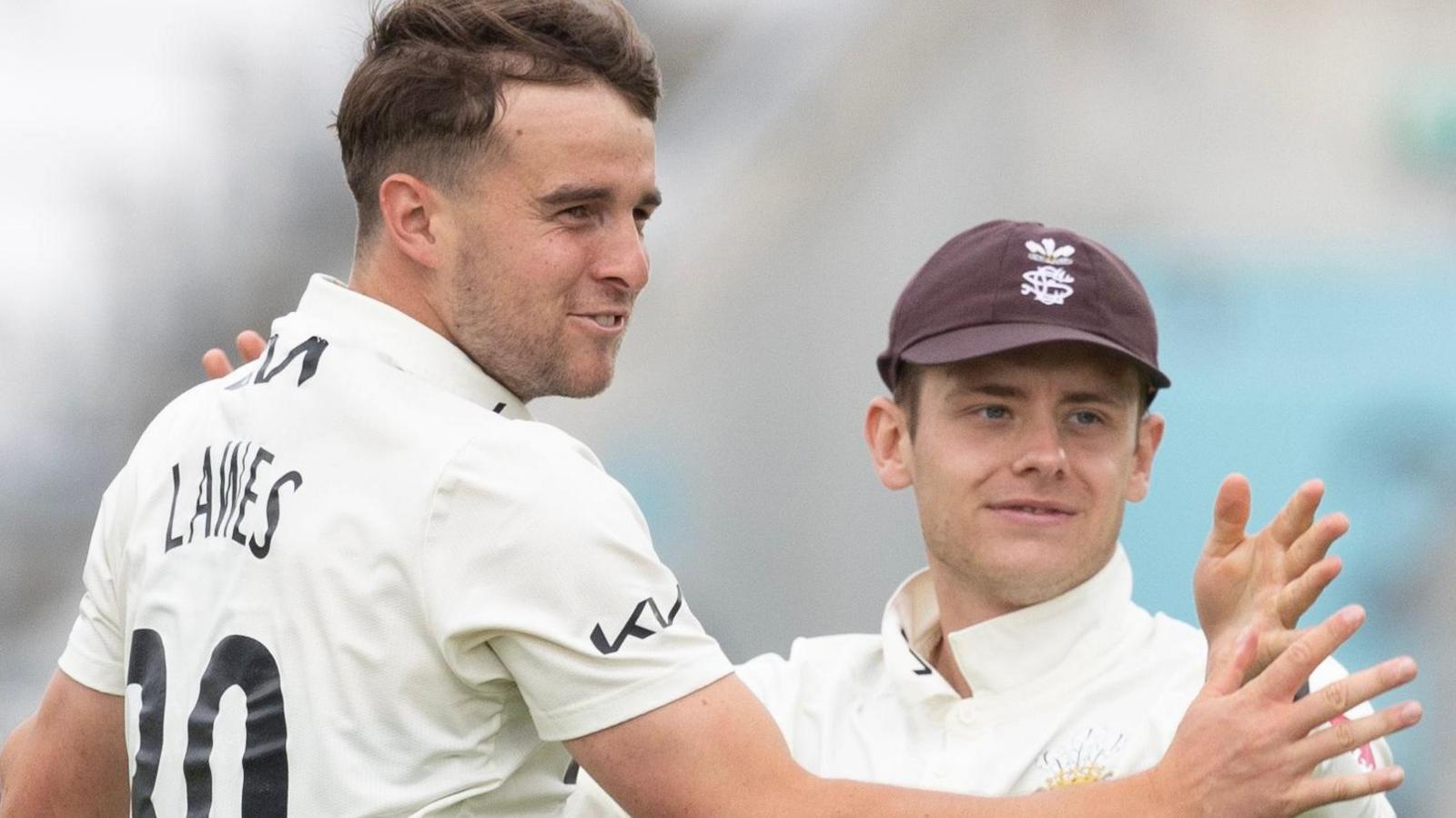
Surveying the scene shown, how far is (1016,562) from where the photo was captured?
2.41 meters

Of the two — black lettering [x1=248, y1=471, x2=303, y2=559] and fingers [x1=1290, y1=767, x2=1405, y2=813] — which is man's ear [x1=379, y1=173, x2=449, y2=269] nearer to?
black lettering [x1=248, y1=471, x2=303, y2=559]

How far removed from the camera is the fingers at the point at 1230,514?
200 centimetres

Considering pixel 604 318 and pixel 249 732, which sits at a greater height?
pixel 604 318

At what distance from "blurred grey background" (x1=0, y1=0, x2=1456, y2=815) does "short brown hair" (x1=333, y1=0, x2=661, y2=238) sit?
2.73 meters

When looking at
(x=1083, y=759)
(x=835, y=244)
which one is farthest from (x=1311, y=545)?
(x=835, y=244)

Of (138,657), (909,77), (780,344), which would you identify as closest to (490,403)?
(138,657)

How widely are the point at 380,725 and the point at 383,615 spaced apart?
A: 11 centimetres

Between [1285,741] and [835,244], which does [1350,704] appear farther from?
[835,244]

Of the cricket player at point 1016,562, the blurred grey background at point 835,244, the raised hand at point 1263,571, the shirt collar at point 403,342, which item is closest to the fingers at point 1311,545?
the raised hand at point 1263,571

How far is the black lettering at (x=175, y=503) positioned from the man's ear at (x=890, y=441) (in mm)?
945

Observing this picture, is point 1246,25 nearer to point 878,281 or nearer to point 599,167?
point 878,281

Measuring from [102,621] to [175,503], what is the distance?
28 centimetres

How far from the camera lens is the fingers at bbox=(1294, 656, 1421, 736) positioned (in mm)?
1785

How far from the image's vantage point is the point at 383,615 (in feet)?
6.43
